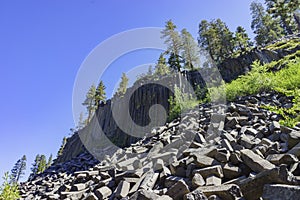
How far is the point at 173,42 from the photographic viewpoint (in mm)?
24766

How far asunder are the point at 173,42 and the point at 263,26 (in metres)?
20.0

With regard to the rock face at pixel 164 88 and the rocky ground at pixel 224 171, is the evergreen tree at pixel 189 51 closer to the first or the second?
the rock face at pixel 164 88

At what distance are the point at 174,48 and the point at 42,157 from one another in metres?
42.8

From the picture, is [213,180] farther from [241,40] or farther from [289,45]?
[241,40]

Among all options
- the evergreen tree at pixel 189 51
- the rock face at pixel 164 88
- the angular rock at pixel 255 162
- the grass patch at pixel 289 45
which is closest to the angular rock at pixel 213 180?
the angular rock at pixel 255 162

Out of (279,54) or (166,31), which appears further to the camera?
(166,31)

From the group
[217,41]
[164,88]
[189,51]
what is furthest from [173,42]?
[164,88]

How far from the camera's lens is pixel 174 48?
24859mm

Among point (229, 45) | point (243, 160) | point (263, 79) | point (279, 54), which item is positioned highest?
point (229, 45)

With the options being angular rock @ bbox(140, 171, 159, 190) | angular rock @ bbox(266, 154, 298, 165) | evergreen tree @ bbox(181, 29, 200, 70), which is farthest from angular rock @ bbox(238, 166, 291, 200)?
evergreen tree @ bbox(181, 29, 200, 70)

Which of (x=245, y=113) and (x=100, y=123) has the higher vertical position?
(x=100, y=123)

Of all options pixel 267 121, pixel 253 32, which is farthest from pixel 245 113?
pixel 253 32

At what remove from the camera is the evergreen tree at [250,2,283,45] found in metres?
30.2

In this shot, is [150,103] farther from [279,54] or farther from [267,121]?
[267,121]
